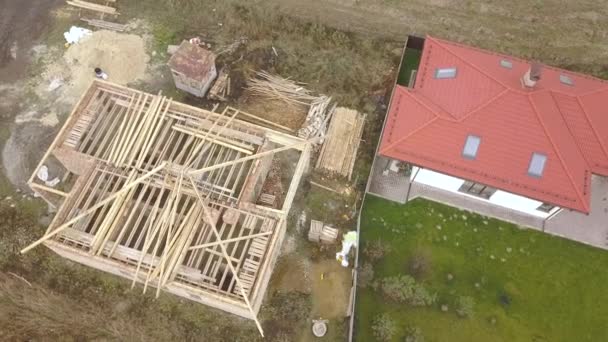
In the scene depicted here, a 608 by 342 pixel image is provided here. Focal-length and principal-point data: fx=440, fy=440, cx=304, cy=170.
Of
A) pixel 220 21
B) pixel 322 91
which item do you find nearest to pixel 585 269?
pixel 322 91

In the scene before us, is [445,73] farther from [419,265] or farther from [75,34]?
[75,34]

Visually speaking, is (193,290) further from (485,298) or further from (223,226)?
(485,298)

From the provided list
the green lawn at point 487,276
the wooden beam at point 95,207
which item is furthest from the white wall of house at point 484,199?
the wooden beam at point 95,207

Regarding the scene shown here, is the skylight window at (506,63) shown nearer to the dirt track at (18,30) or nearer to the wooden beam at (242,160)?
the wooden beam at (242,160)

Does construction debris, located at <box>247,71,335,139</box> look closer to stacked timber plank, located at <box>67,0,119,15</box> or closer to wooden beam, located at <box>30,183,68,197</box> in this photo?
stacked timber plank, located at <box>67,0,119,15</box>

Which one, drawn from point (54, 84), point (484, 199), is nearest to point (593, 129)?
point (484, 199)

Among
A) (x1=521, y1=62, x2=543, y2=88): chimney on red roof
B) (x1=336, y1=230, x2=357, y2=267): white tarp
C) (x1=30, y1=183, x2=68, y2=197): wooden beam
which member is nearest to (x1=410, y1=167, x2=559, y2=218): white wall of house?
(x1=336, y1=230, x2=357, y2=267): white tarp
